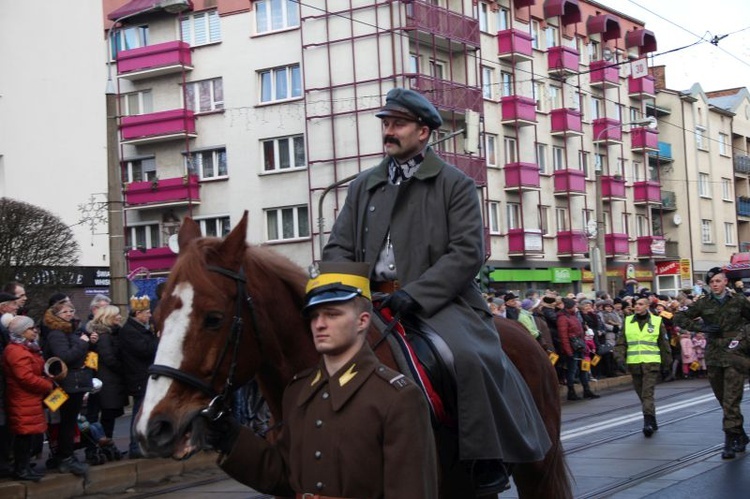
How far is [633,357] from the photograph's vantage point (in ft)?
51.8

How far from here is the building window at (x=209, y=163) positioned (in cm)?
4544

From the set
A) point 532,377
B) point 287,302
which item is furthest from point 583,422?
point 287,302

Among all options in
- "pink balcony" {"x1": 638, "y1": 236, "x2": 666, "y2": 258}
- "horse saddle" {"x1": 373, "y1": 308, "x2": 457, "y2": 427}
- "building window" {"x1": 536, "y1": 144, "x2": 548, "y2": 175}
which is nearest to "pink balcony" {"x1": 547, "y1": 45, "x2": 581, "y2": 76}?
"building window" {"x1": 536, "y1": 144, "x2": 548, "y2": 175}

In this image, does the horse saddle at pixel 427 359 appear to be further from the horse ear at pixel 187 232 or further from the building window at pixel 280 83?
the building window at pixel 280 83

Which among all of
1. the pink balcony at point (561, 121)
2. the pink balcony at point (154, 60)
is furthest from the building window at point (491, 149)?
the pink balcony at point (154, 60)

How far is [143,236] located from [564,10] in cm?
2299

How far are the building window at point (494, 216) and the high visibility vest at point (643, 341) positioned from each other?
1227 inches

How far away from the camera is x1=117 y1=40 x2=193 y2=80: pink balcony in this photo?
45312 millimetres

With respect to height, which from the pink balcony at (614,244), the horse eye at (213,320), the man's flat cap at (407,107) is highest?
the pink balcony at (614,244)

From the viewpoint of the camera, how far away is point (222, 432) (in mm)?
4164

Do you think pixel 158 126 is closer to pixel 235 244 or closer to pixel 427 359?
pixel 427 359

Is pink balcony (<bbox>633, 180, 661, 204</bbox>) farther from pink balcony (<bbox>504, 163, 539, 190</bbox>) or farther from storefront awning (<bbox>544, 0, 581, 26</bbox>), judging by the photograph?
pink balcony (<bbox>504, 163, 539, 190</bbox>)

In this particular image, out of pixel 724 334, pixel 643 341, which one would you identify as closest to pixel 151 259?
pixel 643 341

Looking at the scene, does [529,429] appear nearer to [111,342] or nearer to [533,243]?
[111,342]
